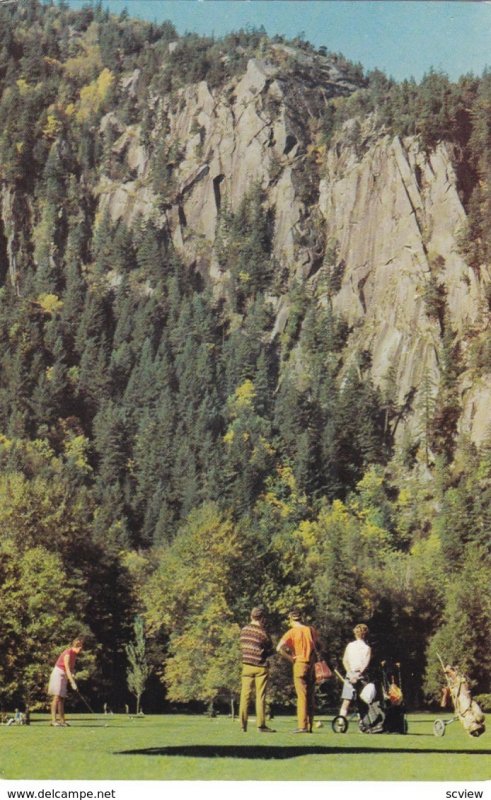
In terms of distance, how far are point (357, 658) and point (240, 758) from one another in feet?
9.35

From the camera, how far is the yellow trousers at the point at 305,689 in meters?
18.9

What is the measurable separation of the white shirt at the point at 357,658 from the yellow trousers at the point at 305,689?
26.7 inches

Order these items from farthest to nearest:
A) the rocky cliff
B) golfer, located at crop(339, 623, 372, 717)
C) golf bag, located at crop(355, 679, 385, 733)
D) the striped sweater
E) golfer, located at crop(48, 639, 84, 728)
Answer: the rocky cliff
golf bag, located at crop(355, 679, 385, 733)
golfer, located at crop(48, 639, 84, 728)
golfer, located at crop(339, 623, 372, 717)
the striped sweater

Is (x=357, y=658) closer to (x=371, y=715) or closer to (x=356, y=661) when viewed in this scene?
(x=356, y=661)

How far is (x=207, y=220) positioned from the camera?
171 m

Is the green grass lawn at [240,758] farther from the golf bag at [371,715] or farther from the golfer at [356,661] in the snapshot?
the golf bag at [371,715]

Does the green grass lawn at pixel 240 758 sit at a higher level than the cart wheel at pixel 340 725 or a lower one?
lower

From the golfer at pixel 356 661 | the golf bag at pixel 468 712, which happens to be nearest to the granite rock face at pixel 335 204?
the golf bag at pixel 468 712

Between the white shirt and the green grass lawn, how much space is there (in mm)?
953

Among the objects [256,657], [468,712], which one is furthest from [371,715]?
[256,657]

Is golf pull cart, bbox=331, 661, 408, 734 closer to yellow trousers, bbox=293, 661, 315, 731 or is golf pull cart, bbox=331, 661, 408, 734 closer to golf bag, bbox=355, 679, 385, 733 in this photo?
golf bag, bbox=355, 679, 385, 733

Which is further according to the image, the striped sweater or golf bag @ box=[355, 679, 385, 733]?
golf bag @ box=[355, 679, 385, 733]

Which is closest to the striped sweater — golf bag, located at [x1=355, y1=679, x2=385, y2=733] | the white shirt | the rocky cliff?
the white shirt

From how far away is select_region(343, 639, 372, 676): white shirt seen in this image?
64.2ft
